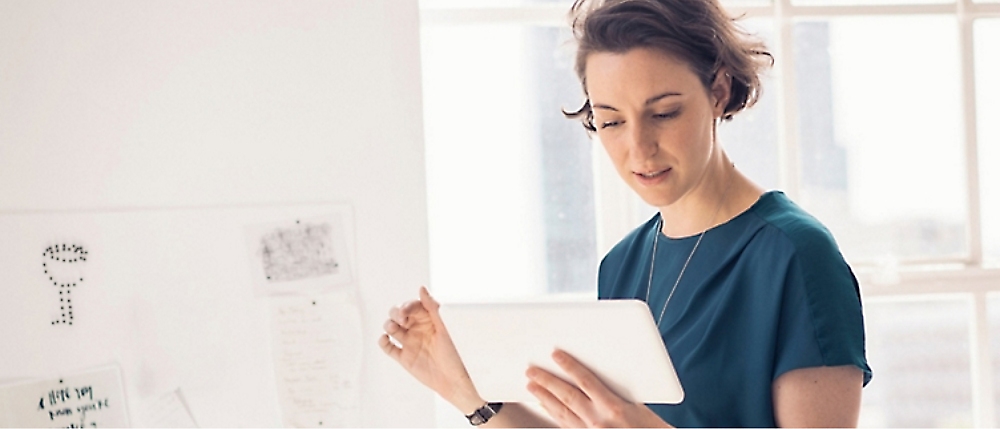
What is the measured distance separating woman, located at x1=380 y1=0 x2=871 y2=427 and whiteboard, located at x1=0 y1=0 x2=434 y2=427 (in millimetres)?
626

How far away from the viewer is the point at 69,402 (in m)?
1.91

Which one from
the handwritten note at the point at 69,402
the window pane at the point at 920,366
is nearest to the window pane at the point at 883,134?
the window pane at the point at 920,366

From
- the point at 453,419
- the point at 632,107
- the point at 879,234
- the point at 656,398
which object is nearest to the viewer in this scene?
the point at 656,398

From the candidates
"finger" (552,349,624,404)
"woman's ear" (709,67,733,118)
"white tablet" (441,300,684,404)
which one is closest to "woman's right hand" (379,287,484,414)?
"white tablet" (441,300,684,404)

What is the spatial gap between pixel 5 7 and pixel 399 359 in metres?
1.24

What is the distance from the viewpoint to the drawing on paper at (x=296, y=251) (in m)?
1.96

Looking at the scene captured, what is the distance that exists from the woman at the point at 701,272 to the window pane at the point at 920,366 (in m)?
1.21

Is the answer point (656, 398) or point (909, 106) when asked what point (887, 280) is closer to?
point (909, 106)

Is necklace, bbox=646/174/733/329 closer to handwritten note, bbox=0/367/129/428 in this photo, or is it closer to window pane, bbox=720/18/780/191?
window pane, bbox=720/18/780/191

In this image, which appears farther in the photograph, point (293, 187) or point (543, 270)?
point (543, 270)

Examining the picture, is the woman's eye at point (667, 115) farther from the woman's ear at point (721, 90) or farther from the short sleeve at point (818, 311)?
the short sleeve at point (818, 311)

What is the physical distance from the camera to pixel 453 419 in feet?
7.23

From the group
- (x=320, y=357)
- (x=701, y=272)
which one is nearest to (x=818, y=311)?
(x=701, y=272)

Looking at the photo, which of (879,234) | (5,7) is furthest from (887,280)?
(5,7)
